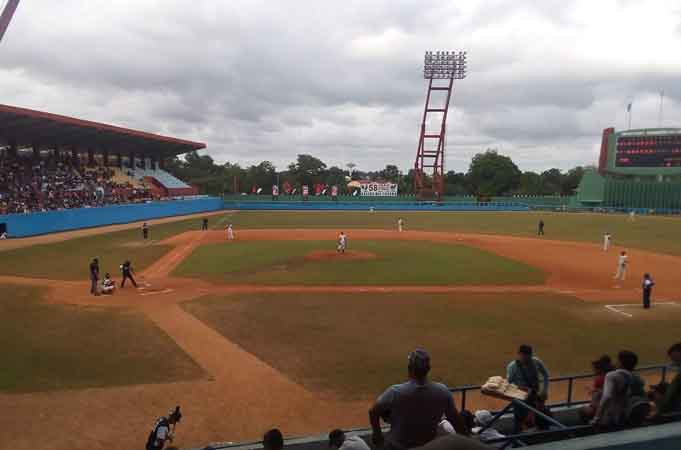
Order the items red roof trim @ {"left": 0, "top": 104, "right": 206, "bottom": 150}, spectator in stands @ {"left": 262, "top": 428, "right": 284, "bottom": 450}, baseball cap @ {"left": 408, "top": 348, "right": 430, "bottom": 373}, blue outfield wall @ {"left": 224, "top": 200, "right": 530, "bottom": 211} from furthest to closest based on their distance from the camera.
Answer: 1. blue outfield wall @ {"left": 224, "top": 200, "right": 530, "bottom": 211}
2. red roof trim @ {"left": 0, "top": 104, "right": 206, "bottom": 150}
3. spectator in stands @ {"left": 262, "top": 428, "right": 284, "bottom": 450}
4. baseball cap @ {"left": 408, "top": 348, "right": 430, "bottom": 373}

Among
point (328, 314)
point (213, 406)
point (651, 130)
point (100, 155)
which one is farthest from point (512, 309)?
point (651, 130)

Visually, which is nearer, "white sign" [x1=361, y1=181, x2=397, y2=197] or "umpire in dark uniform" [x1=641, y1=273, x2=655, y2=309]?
"umpire in dark uniform" [x1=641, y1=273, x2=655, y2=309]

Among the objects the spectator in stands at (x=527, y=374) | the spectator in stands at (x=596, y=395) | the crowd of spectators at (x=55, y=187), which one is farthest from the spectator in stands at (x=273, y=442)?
the crowd of spectators at (x=55, y=187)

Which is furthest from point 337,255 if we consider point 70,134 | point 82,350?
point 70,134

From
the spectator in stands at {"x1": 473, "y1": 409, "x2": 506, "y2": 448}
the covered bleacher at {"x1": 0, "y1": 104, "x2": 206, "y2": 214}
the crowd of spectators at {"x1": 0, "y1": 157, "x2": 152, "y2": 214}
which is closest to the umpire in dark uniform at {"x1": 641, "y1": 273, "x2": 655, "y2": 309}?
the spectator in stands at {"x1": 473, "y1": 409, "x2": 506, "y2": 448}

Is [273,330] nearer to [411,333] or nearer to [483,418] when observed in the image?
[411,333]

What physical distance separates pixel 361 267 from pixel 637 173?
65.2 m

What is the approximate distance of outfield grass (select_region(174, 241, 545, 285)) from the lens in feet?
75.5

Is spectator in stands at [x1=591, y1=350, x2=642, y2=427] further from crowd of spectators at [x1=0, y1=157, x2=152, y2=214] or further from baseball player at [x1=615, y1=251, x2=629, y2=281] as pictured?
crowd of spectators at [x1=0, y1=157, x2=152, y2=214]

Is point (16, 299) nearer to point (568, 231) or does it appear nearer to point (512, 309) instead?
point (512, 309)

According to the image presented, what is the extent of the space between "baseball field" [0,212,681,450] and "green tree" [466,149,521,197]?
9295cm

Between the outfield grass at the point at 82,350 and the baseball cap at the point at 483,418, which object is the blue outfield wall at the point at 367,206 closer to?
the outfield grass at the point at 82,350

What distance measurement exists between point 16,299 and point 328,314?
41.2ft

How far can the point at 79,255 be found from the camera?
97.6ft
